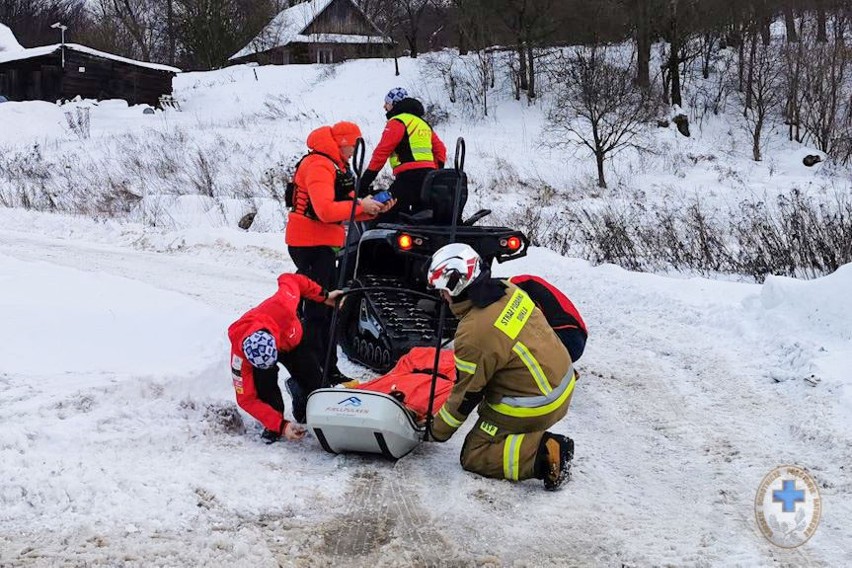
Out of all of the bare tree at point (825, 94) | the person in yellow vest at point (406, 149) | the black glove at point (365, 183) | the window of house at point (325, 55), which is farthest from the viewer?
the window of house at point (325, 55)

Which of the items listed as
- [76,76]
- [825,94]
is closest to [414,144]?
[825,94]

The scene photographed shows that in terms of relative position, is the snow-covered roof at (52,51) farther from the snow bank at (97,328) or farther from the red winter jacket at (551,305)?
the red winter jacket at (551,305)

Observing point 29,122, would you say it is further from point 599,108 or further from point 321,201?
point 321,201

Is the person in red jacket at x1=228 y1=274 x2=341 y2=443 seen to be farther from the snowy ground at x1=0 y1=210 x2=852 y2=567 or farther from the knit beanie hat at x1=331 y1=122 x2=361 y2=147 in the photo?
the knit beanie hat at x1=331 y1=122 x2=361 y2=147

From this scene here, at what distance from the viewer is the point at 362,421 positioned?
4469mm

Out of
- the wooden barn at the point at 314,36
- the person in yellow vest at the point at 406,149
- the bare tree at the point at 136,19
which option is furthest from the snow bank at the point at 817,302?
the bare tree at the point at 136,19

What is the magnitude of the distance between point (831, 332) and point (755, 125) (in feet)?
81.3

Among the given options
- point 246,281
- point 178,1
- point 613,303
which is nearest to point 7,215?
point 246,281

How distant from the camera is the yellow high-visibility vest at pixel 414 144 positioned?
23.2 ft

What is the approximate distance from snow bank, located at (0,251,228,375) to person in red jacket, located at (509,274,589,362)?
2.28 m

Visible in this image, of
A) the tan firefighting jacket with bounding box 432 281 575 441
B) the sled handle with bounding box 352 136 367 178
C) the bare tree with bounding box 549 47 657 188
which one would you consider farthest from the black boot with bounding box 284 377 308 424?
the bare tree with bounding box 549 47 657 188

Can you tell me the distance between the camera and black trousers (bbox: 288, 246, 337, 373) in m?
5.76

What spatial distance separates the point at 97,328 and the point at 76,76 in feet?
112

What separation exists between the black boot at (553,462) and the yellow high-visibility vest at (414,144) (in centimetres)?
349
